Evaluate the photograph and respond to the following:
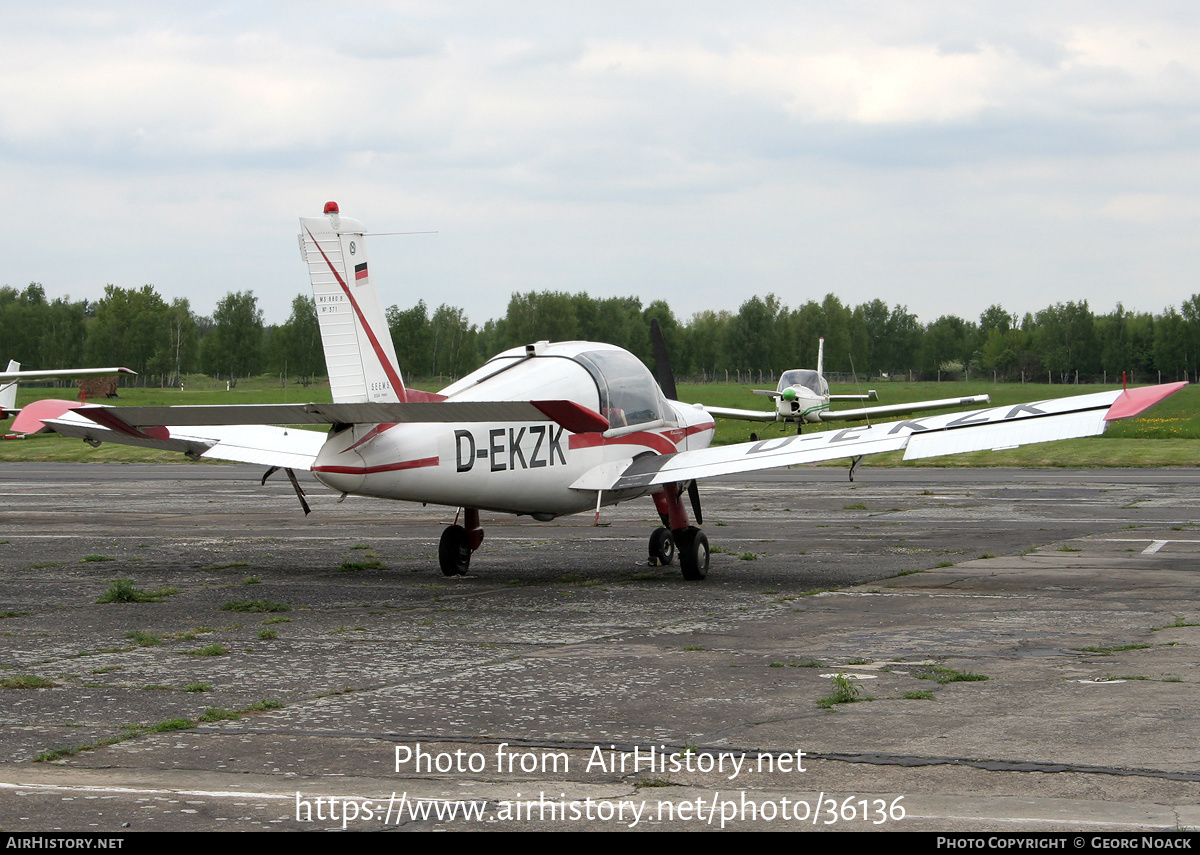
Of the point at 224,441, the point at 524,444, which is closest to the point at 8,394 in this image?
the point at 224,441

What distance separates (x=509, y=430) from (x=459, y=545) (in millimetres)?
2120

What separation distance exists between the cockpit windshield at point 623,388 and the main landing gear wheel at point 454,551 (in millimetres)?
2378

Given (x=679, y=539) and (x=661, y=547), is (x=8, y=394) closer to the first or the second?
(x=661, y=547)

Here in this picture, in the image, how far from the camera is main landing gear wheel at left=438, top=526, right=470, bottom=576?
15.4m

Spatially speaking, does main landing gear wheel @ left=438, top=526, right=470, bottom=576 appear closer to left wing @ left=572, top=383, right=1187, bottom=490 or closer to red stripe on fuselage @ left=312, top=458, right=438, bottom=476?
left wing @ left=572, top=383, right=1187, bottom=490

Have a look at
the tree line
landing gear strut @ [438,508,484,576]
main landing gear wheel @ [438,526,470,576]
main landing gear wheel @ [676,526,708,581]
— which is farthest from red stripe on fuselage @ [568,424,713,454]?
the tree line

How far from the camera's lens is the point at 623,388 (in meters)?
15.9

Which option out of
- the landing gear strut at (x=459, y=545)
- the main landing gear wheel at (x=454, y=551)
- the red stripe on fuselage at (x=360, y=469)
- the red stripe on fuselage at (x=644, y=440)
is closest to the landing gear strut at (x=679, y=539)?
the red stripe on fuselage at (x=644, y=440)

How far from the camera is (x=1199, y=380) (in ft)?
586

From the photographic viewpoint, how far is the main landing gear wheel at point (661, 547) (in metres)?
16.3

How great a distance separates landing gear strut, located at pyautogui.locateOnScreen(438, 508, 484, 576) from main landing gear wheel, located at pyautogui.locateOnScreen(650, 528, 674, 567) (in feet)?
7.75

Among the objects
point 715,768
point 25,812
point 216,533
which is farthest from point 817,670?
point 216,533
